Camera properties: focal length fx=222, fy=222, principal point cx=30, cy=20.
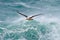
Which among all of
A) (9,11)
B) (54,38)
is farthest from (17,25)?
(54,38)

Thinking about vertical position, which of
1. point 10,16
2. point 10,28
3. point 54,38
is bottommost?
point 54,38

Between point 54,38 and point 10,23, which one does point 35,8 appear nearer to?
point 10,23

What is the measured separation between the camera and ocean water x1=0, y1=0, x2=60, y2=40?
178 feet

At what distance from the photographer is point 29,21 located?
61562 millimetres

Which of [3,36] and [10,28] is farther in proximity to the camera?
[3,36]

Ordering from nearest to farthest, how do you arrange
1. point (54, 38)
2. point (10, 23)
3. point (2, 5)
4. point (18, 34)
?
point (2, 5) → point (10, 23) → point (18, 34) → point (54, 38)

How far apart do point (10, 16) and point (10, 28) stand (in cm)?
638

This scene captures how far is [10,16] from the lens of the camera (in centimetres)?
5650

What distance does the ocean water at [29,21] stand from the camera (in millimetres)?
54281

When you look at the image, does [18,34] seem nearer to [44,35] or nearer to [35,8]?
[44,35]

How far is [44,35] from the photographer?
228 ft

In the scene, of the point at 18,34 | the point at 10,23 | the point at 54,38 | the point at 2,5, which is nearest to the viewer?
the point at 2,5

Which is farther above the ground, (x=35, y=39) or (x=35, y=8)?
(x=35, y=8)

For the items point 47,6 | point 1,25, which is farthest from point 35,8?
point 1,25
